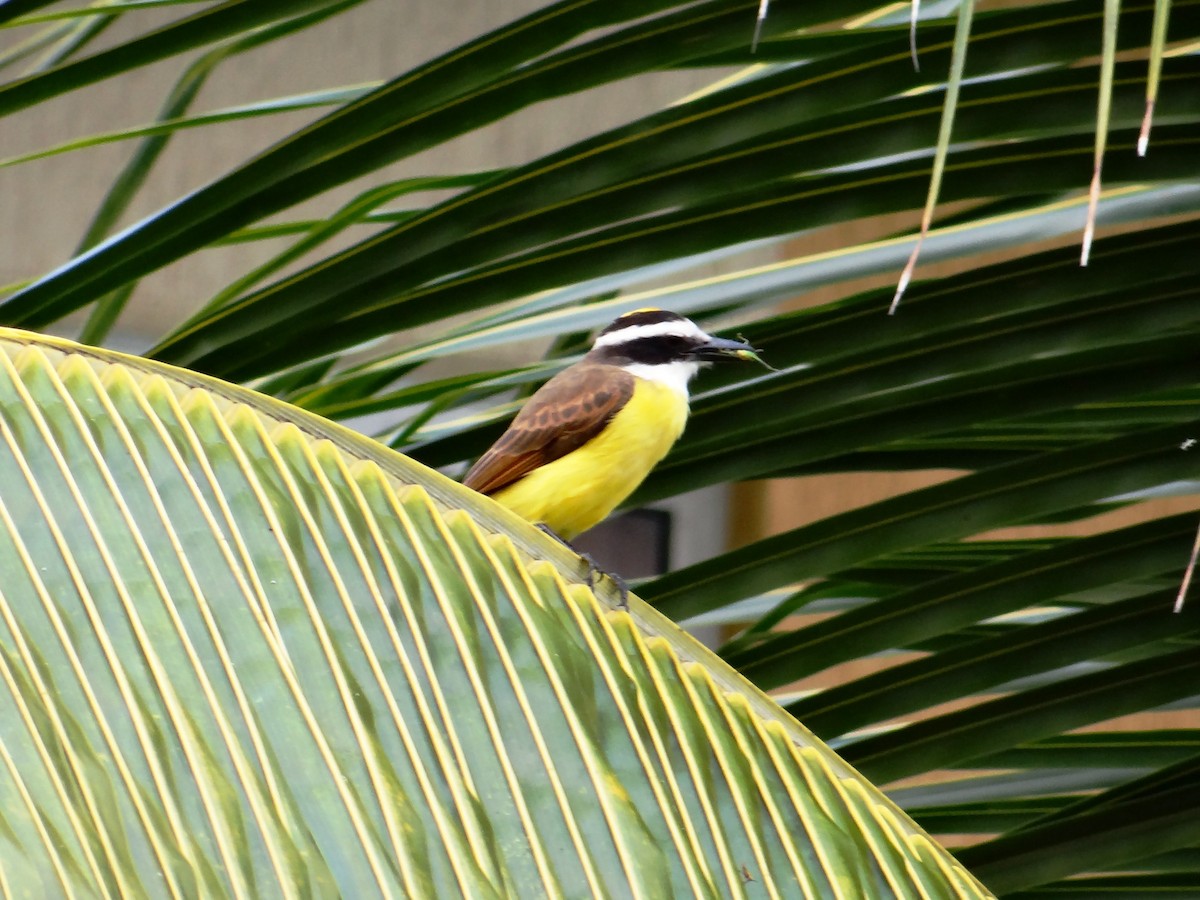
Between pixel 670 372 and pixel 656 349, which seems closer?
pixel 670 372

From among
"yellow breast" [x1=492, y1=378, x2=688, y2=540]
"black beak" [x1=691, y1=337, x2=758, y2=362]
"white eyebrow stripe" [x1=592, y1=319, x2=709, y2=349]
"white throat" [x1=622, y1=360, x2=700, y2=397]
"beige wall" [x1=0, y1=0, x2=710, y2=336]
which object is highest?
"beige wall" [x1=0, y1=0, x2=710, y2=336]

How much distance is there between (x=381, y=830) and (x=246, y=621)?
0.45ft

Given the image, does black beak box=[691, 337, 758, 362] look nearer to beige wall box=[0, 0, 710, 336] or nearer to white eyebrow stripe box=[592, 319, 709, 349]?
white eyebrow stripe box=[592, 319, 709, 349]

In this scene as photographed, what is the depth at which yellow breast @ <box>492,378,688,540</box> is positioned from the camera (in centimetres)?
241

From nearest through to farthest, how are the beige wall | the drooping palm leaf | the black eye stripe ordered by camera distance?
the drooping palm leaf → the black eye stripe → the beige wall

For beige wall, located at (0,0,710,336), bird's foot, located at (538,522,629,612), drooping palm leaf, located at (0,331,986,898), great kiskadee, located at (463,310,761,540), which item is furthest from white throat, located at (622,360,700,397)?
beige wall, located at (0,0,710,336)

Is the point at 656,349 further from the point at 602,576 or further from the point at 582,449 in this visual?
the point at 602,576

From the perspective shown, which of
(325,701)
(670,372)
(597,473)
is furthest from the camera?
(670,372)

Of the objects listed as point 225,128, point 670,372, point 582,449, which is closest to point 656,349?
point 670,372

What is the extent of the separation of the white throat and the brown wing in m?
0.07

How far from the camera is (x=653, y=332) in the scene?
2.81 m

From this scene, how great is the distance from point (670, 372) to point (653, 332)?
20 centimetres

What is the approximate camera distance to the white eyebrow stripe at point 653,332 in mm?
2719

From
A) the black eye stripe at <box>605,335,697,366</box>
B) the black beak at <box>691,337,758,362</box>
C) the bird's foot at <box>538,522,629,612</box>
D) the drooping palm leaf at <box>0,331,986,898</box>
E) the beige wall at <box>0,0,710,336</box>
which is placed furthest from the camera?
the beige wall at <box>0,0,710,336</box>
